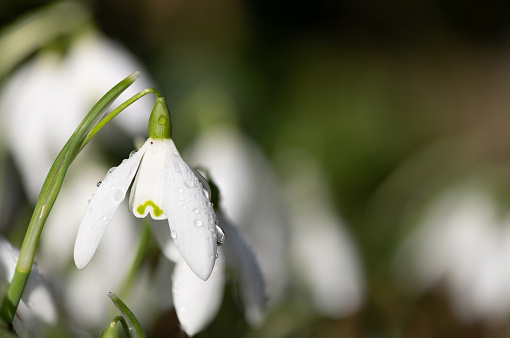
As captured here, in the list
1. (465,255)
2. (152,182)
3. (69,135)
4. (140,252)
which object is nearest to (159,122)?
(152,182)

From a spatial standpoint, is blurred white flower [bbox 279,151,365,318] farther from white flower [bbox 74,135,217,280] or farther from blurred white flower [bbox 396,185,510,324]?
white flower [bbox 74,135,217,280]

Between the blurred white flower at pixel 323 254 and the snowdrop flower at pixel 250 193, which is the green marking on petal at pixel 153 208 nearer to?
the snowdrop flower at pixel 250 193

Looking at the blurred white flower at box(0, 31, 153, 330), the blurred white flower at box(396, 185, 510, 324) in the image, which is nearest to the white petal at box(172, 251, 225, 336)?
the blurred white flower at box(0, 31, 153, 330)

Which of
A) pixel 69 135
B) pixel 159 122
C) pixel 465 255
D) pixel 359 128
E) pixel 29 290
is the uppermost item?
pixel 359 128

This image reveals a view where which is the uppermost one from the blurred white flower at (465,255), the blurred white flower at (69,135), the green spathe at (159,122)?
the blurred white flower at (465,255)

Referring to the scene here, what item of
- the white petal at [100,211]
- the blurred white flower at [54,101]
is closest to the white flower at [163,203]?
the white petal at [100,211]

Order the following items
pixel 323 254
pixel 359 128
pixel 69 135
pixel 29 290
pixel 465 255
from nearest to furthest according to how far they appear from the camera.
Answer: pixel 29 290 → pixel 69 135 → pixel 323 254 → pixel 465 255 → pixel 359 128

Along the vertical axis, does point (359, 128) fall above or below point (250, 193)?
above

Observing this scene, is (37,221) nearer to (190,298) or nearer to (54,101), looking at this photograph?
(190,298)

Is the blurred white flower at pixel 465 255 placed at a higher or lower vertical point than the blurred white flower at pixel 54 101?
higher
